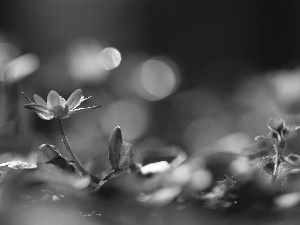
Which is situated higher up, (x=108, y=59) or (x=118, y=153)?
(x=108, y=59)

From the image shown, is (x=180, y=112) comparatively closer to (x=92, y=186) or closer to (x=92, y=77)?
(x=92, y=77)

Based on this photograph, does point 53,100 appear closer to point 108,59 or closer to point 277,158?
point 277,158

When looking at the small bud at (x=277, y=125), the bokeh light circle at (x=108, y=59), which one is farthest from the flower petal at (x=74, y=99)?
the bokeh light circle at (x=108, y=59)

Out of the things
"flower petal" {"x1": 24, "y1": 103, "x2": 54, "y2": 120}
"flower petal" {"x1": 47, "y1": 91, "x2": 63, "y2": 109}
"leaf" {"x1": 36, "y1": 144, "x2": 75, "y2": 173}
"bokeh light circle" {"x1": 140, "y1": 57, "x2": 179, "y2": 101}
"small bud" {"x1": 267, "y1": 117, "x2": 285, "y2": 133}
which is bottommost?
"leaf" {"x1": 36, "y1": 144, "x2": 75, "y2": 173}

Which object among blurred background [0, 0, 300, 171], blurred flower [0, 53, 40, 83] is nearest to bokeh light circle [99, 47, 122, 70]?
blurred background [0, 0, 300, 171]

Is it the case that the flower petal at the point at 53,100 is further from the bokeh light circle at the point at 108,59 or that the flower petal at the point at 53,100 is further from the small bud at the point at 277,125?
the bokeh light circle at the point at 108,59

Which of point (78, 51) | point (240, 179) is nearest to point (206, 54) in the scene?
point (78, 51)

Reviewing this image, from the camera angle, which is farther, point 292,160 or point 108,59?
point 108,59

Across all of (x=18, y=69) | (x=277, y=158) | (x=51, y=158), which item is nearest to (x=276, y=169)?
(x=277, y=158)

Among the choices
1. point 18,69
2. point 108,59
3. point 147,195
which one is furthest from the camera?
point 108,59

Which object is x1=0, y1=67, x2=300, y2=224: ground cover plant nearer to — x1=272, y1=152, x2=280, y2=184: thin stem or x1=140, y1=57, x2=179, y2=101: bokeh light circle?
x1=272, y1=152, x2=280, y2=184: thin stem
